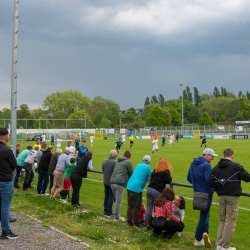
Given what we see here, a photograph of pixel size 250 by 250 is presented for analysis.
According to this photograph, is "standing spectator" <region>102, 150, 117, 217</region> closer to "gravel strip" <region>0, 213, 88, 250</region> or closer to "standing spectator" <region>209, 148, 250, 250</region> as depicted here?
"gravel strip" <region>0, 213, 88, 250</region>

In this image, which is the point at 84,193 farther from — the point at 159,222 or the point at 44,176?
the point at 159,222

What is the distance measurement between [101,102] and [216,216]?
4334 inches

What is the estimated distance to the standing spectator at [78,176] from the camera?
25.9ft

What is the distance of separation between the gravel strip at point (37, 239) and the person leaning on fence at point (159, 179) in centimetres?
179

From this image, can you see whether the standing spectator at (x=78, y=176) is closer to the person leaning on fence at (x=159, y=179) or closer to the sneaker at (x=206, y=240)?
the person leaning on fence at (x=159, y=179)

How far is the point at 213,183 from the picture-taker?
15.8 feet

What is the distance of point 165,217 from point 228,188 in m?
1.40

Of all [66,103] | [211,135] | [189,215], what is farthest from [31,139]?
[189,215]

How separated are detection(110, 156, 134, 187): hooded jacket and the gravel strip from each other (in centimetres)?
184

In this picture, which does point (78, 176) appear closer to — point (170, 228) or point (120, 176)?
point (120, 176)

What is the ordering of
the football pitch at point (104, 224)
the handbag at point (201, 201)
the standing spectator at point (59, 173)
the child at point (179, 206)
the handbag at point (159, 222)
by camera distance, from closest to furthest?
the handbag at point (201, 201) < the football pitch at point (104, 224) < the handbag at point (159, 222) < the child at point (179, 206) < the standing spectator at point (59, 173)

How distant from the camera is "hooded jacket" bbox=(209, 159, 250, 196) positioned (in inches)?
182

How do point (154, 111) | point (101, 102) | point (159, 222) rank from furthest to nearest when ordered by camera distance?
point (101, 102) < point (154, 111) < point (159, 222)

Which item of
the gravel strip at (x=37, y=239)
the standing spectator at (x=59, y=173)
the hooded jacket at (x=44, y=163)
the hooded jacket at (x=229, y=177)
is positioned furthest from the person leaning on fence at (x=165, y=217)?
the hooded jacket at (x=44, y=163)
